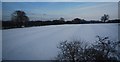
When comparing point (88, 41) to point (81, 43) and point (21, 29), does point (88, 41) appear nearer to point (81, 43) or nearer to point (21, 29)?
point (81, 43)

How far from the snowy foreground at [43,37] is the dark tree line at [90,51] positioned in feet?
0.37

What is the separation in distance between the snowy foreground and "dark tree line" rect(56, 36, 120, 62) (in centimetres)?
11

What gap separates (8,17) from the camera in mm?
5352

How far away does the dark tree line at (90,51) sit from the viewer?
5.02 metres

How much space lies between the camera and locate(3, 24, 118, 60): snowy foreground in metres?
5.25

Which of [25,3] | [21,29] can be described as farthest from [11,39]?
[25,3]

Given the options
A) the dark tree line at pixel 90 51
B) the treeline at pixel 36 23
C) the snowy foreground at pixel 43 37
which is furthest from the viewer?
the treeline at pixel 36 23

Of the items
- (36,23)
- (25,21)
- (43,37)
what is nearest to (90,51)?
(43,37)

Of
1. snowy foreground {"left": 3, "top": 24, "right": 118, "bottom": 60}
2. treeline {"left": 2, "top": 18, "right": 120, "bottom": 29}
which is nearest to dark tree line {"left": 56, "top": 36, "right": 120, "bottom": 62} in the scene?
snowy foreground {"left": 3, "top": 24, "right": 118, "bottom": 60}

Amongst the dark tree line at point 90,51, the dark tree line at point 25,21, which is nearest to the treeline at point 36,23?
the dark tree line at point 25,21

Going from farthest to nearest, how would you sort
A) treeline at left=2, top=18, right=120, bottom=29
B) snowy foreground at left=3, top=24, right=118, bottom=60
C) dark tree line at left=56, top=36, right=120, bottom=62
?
treeline at left=2, top=18, right=120, bottom=29, snowy foreground at left=3, top=24, right=118, bottom=60, dark tree line at left=56, top=36, right=120, bottom=62

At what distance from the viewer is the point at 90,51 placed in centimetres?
505

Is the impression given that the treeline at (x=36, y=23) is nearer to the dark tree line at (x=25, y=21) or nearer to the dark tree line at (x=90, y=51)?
the dark tree line at (x=25, y=21)

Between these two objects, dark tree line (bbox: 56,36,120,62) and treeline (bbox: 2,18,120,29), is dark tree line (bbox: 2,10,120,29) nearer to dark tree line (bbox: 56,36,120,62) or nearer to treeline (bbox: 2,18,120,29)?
treeline (bbox: 2,18,120,29)
